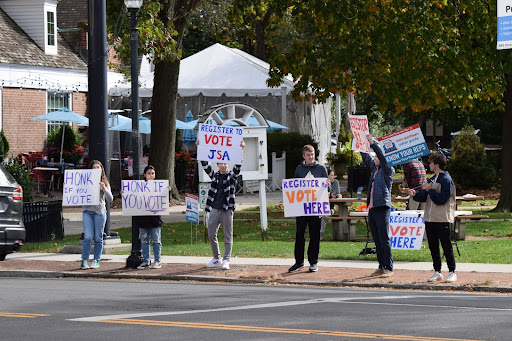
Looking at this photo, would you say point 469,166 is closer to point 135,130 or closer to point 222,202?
point 135,130

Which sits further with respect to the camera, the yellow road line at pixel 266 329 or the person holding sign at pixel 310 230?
the person holding sign at pixel 310 230

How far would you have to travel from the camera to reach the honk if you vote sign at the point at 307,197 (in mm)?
16453

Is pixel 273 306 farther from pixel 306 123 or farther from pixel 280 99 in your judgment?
pixel 306 123

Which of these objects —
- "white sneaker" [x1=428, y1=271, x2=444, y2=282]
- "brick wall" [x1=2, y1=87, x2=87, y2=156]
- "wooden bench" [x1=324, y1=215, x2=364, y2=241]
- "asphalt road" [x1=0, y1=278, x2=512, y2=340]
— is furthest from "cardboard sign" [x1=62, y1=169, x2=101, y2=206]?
"brick wall" [x1=2, y1=87, x2=87, y2=156]

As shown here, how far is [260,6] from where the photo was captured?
3033cm

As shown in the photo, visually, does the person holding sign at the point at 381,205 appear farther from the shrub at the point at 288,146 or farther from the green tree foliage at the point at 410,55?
the shrub at the point at 288,146

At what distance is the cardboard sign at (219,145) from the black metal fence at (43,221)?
5.35 meters

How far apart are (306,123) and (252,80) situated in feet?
21.4

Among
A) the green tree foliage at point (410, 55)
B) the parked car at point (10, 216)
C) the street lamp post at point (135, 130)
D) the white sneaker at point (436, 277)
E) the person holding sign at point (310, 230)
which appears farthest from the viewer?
the green tree foliage at point (410, 55)

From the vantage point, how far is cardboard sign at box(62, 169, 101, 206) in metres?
17.5

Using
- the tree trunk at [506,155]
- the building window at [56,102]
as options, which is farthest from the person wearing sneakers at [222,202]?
the building window at [56,102]

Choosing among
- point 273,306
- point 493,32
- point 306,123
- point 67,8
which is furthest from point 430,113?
point 273,306

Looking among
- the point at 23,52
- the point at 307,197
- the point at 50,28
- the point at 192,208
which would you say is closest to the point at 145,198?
the point at 192,208

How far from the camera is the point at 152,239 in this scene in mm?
17391
